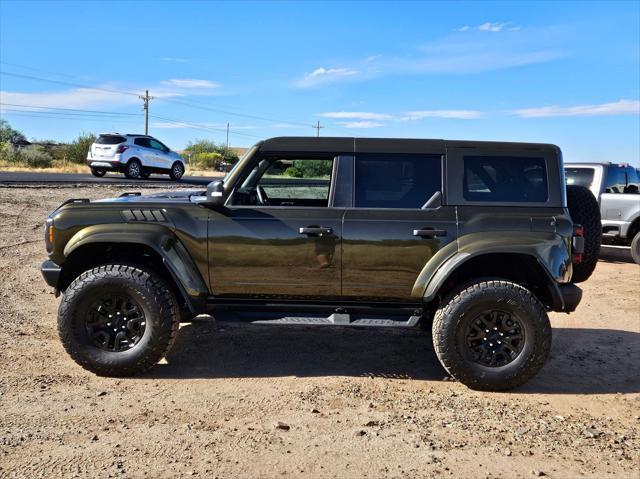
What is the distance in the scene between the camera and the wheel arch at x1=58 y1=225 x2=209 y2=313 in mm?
4629

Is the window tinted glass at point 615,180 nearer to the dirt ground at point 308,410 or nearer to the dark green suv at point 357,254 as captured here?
the dirt ground at point 308,410

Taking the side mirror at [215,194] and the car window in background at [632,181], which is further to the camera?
the car window in background at [632,181]

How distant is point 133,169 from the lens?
23.5 metres

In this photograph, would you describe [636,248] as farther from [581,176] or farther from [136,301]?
[136,301]

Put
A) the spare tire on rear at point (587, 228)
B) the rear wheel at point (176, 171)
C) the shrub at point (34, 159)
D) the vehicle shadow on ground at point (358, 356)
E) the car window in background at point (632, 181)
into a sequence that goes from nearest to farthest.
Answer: the vehicle shadow on ground at point (358, 356) → the spare tire on rear at point (587, 228) → the car window in background at point (632, 181) → the rear wheel at point (176, 171) → the shrub at point (34, 159)

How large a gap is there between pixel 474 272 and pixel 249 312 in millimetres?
1860

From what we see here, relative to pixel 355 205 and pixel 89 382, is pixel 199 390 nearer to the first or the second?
pixel 89 382

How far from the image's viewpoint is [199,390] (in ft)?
14.6

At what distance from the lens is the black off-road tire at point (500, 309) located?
14.8 ft

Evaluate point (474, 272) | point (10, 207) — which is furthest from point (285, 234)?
point (10, 207)

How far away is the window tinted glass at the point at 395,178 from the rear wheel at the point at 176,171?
70.9ft

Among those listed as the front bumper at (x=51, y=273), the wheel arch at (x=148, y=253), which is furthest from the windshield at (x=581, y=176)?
the front bumper at (x=51, y=273)

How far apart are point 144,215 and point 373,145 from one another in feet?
6.21

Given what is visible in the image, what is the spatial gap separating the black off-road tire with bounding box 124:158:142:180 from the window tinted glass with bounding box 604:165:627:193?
17526 millimetres
